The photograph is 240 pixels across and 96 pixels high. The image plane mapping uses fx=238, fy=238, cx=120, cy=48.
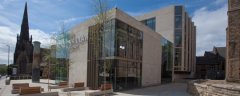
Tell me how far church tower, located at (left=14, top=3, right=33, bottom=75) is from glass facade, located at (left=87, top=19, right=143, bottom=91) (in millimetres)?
56245

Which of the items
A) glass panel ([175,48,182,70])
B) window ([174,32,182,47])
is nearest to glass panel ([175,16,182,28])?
window ([174,32,182,47])

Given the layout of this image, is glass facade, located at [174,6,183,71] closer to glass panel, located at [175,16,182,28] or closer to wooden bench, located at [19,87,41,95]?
glass panel, located at [175,16,182,28]

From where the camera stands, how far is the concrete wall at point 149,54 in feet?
94.7

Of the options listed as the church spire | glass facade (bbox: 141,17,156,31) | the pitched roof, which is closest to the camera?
glass facade (bbox: 141,17,156,31)

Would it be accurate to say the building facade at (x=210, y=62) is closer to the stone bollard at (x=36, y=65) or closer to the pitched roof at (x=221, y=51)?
the pitched roof at (x=221, y=51)

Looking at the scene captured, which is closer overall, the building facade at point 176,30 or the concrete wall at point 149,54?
the concrete wall at point 149,54

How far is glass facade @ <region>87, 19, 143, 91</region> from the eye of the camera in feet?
76.1

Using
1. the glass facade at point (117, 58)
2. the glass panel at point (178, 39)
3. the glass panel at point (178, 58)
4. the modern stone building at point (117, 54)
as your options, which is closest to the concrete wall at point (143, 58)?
the modern stone building at point (117, 54)

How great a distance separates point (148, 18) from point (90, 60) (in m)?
37.3

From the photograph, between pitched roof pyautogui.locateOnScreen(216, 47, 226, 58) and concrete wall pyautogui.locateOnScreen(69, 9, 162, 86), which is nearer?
concrete wall pyautogui.locateOnScreen(69, 9, 162, 86)

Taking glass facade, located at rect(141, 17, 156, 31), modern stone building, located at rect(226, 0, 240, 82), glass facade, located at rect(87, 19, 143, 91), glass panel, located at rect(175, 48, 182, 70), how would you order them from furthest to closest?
glass facade, located at rect(141, 17, 156, 31), glass panel, located at rect(175, 48, 182, 70), glass facade, located at rect(87, 19, 143, 91), modern stone building, located at rect(226, 0, 240, 82)

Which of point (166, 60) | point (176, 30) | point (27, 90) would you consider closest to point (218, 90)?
point (27, 90)

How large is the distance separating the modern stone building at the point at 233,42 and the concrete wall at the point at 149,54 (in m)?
10.3

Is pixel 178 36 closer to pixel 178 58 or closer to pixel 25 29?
pixel 178 58
